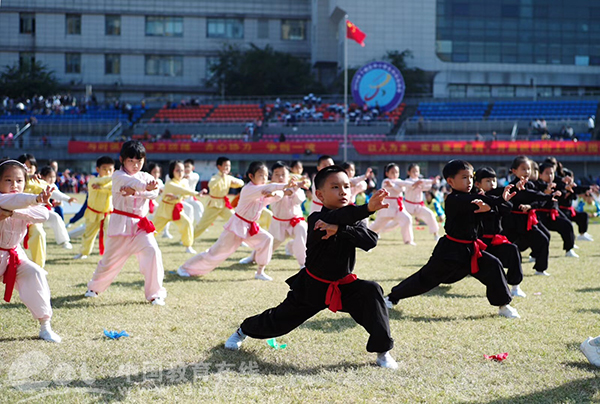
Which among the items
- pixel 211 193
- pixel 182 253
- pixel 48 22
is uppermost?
pixel 48 22

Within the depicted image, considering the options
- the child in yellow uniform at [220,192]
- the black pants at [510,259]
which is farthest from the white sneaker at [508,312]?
the child in yellow uniform at [220,192]

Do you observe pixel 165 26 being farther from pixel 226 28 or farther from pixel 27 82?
pixel 27 82

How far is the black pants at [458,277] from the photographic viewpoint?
253 inches

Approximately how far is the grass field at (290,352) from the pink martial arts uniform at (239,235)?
1.53 ft

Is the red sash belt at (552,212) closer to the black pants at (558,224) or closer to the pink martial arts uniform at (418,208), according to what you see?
the black pants at (558,224)

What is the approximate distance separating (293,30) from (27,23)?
22624mm

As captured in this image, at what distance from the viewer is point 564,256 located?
1161 cm

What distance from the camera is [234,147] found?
3647cm

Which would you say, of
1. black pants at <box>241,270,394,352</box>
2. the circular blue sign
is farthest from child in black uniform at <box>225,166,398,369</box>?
the circular blue sign

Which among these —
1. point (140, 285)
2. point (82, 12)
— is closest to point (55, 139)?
point (82, 12)

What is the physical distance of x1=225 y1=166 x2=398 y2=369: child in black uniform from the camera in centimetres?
471

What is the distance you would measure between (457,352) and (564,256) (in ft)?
24.0

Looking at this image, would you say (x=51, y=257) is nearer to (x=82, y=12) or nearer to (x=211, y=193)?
(x=211, y=193)

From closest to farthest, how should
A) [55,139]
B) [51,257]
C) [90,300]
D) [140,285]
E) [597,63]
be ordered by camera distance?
[90,300] → [140,285] → [51,257] → [55,139] → [597,63]
